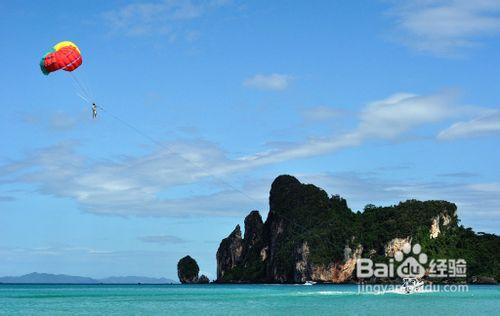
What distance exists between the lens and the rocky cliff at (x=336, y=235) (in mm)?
130387

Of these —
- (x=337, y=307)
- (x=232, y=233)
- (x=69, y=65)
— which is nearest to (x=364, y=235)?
(x=232, y=233)

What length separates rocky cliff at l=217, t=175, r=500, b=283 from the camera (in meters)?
130

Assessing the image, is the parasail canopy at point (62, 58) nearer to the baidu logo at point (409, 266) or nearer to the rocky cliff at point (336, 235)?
the baidu logo at point (409, 266)

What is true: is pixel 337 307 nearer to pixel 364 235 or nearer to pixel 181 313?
pixel 181 313

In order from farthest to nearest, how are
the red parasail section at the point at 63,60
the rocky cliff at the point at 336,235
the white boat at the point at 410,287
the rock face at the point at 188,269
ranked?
the rock face at the point at 188,269
the rocky cliff at the point at 336,235
the white boat at the point at 410,287
the red parasail section at the point at 63,60

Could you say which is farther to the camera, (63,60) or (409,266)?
(409,266)

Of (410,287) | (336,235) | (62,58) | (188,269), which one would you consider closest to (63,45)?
(62,58)

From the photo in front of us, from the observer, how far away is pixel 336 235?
435ft

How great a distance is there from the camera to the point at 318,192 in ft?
479

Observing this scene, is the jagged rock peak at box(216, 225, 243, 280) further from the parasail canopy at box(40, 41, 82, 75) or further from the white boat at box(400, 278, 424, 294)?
the parasail canopy at box(40, 41, 82, 75)

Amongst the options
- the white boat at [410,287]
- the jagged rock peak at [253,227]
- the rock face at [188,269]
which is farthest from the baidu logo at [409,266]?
the rock face at [188,269]

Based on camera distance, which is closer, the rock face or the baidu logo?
the baidu logo

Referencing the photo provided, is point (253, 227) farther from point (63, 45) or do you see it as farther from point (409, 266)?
point (63, 45)

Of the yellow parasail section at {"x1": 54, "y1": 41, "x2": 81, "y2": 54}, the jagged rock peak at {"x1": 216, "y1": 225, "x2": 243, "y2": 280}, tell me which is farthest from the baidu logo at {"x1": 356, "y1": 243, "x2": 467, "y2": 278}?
the yellow parasail section at {"x1": 54, "y1": 41, "x2": 81, "y2": 54}
